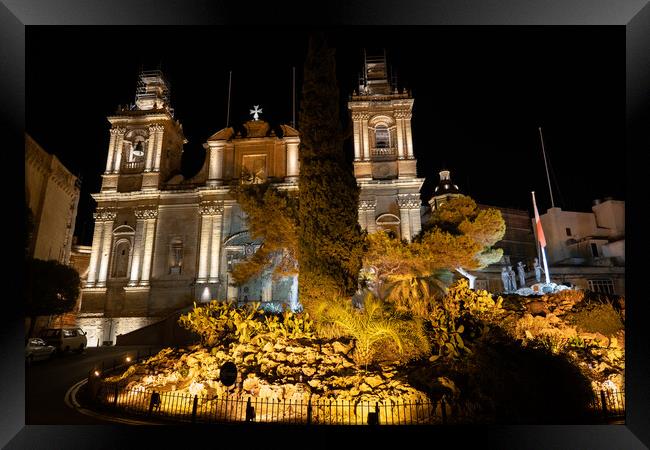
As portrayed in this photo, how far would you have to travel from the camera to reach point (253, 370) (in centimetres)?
986

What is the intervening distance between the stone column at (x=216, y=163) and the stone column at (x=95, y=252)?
26.0 feet

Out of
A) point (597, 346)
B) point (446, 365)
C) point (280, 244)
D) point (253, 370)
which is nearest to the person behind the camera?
point (446, 365)

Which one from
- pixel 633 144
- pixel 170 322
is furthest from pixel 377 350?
pixel 170 322

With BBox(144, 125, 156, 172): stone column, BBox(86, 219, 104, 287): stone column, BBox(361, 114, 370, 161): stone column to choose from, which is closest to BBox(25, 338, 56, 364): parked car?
BBox(86, 219, 104, 287): stone column

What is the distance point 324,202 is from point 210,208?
17.7m

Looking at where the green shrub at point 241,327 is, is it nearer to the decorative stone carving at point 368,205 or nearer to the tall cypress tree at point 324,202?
the tall cypress tree at point 324,202

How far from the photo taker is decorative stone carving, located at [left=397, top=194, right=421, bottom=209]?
27094 mm

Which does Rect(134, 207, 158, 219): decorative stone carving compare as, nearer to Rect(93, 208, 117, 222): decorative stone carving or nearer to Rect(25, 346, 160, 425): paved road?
Rect(93, 208, 117, 222): decorative stone carving

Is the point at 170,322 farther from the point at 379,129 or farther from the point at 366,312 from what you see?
the point at 379,129

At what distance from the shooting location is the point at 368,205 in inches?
1070

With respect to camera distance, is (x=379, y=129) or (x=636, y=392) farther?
(x=379, y=129)

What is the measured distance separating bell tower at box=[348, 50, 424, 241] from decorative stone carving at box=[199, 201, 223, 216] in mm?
9342

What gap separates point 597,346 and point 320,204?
8.17 m
